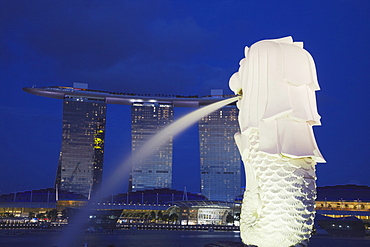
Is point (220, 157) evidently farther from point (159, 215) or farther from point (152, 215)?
point (159, 215)

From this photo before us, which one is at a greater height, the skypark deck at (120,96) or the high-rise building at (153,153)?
the skypark deck at (120,96)

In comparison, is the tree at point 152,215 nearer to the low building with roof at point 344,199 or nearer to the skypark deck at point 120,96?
the low building with roof at point 344,199

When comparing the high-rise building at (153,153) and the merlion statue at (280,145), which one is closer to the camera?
the merlion statue at (280,145)

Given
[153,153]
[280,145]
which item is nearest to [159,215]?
[153,153]

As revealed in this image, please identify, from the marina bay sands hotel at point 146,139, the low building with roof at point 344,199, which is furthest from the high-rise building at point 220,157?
the low building with roof at point 344,199

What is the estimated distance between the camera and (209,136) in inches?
3226

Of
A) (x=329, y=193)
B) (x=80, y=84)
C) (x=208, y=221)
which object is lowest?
(x=208, y=221)

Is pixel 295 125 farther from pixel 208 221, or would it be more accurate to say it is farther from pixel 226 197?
pixel 226 197

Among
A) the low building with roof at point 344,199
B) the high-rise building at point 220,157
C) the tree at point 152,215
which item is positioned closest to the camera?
the low building with roof at point 344,199

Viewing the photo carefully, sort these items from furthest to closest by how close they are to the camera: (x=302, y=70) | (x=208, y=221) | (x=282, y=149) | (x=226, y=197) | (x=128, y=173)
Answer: (x=128, y=173) → (x=226, y=197) → (x=208, y=221) → (x=302, y=70) → (x=282, y=149)

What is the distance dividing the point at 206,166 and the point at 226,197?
7.36 meters

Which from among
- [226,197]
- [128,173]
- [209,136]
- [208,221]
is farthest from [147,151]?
[208,221]

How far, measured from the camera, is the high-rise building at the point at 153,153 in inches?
3255

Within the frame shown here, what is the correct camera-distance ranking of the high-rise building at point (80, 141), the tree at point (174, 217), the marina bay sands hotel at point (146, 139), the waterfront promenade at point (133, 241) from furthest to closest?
1. the high-rise building at point (80, 141)
2. the marina bay sands hotel at point (146, 139)
3. the tree at point (174, 217)
4. the waterfront promenade at point (133, 241)
